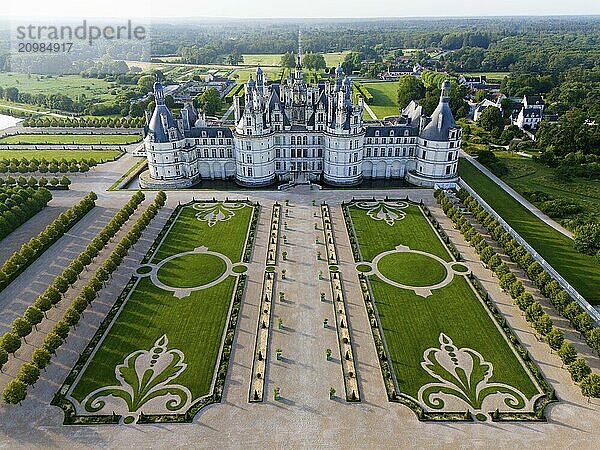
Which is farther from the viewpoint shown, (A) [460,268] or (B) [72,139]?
(B) [72,139]

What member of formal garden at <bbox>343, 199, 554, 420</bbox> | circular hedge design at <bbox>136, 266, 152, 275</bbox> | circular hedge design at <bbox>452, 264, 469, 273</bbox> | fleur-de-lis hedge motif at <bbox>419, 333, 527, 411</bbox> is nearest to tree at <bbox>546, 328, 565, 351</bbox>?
formal garden at <bbox>343, 199, 554, 420</bbox>

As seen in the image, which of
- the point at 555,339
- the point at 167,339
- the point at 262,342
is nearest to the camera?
the point at 555,339

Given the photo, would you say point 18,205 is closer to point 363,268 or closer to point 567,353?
point 363,268

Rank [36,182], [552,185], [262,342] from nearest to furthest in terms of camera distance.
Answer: [262,342], [36,182], [552,185]

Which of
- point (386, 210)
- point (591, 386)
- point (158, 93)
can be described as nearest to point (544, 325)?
point (591, 386)

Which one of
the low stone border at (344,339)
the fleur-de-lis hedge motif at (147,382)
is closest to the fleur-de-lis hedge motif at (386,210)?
the low stone border at (344,339)

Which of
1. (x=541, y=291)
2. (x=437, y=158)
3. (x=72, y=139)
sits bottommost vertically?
(x=541, y=291)

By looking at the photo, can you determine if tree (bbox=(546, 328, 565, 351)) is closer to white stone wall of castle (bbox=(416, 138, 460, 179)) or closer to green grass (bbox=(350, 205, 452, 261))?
green grass (bbox=(350, 205, 452, 261))

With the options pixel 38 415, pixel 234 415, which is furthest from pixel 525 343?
pixel 38 415
